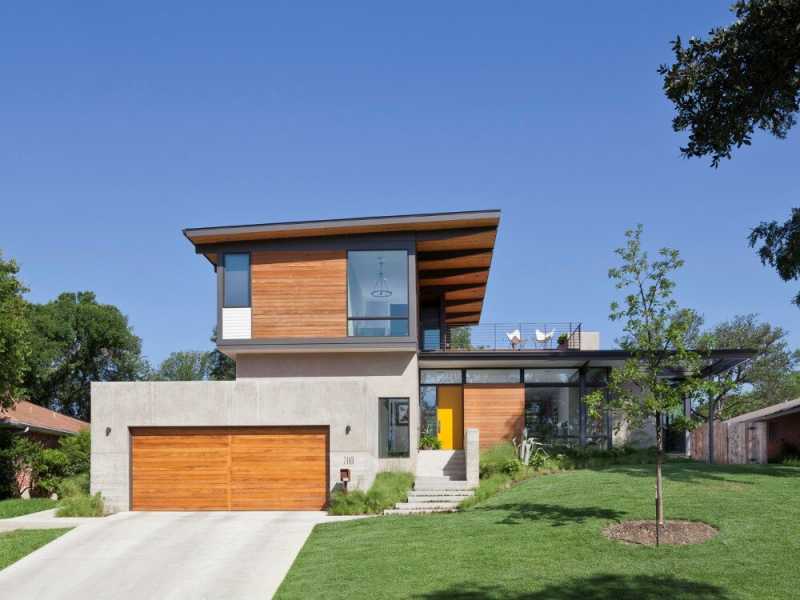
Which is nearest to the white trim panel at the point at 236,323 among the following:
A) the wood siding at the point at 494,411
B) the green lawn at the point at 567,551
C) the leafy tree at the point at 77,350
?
the wood siding at the point at 494,411

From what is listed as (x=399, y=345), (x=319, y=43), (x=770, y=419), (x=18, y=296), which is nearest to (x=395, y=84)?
(x=319, y=43)

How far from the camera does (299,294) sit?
21.3 meters

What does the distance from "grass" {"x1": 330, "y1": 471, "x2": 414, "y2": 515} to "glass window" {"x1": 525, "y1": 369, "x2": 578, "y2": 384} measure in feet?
26.0

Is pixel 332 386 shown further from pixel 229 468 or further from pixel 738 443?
pixel 738 443

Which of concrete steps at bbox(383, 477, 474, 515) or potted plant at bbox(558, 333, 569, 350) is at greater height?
potted plant at bbox(558, 333, 569, 350)

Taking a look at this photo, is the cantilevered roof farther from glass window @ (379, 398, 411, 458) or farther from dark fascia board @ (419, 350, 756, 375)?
glass window @ (379, 398, 411, 458)

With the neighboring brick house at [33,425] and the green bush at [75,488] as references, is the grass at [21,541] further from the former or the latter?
the neighboring brick house at [33,425]

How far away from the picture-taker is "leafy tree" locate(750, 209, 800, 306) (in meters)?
18.6

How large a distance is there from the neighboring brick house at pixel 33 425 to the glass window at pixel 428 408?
1289 cm

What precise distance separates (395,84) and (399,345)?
23.2 ft

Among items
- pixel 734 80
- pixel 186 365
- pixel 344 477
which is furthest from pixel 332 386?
pixel 186 365

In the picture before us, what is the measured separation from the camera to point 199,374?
235ft

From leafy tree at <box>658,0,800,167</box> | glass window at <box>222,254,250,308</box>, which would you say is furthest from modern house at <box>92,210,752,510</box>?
leafy tree at <box>658,0,800,167</box>

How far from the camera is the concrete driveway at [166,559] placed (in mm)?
11117
